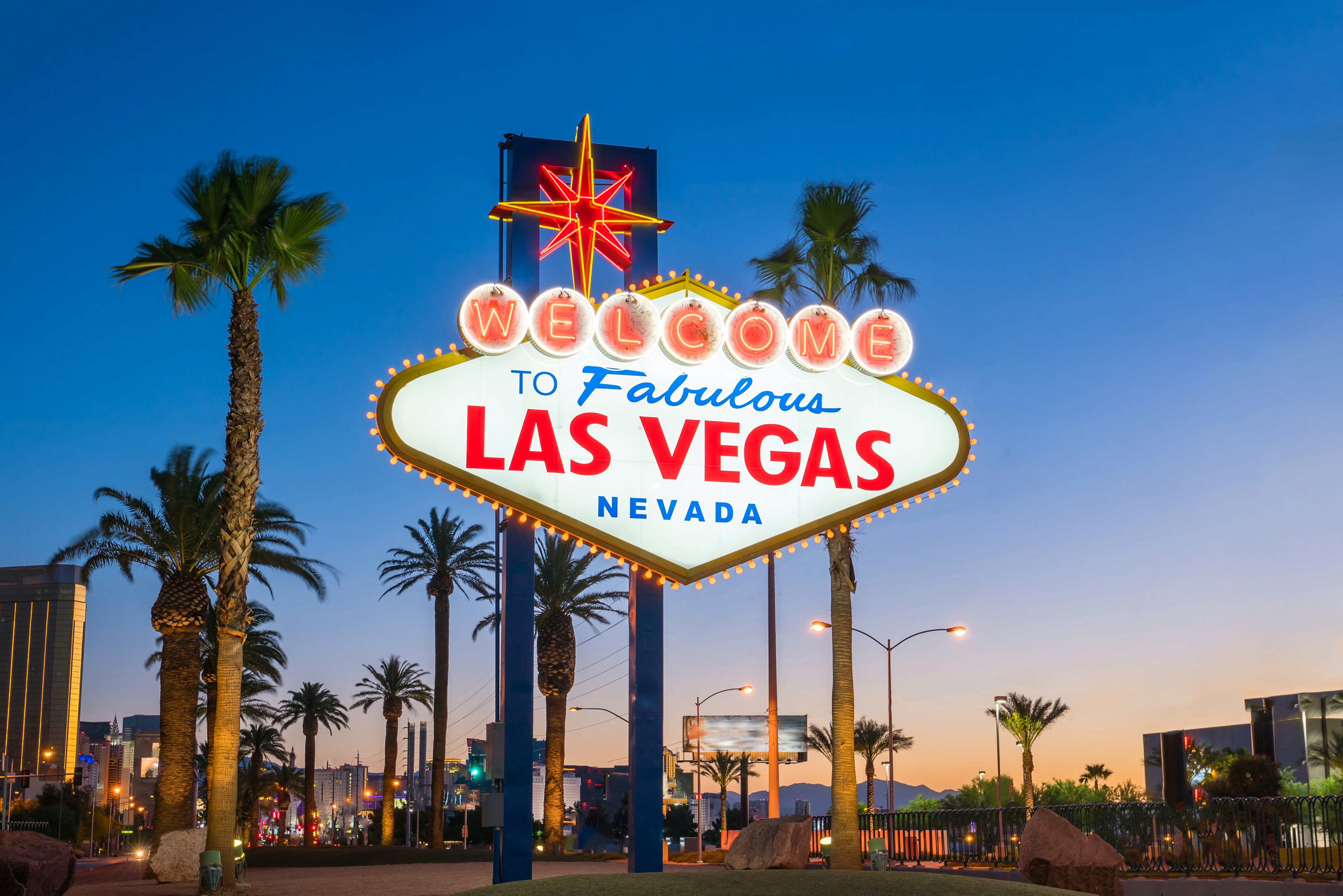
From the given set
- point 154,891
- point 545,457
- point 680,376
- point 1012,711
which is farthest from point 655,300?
point 1012,711

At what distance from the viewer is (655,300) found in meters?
18.1

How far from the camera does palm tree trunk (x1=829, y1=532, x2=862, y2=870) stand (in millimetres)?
22828

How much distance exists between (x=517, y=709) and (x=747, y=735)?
225 feet

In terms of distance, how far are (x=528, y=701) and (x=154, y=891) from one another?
15.4 metres

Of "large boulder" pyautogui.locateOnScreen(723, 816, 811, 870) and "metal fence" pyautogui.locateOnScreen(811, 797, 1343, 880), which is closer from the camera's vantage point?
"metal fence" pyautogui.locateOnScreen(811, 797, 1343, 880)

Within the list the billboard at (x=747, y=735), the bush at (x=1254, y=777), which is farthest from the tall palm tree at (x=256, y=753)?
the bush at (x=1254, y=777)

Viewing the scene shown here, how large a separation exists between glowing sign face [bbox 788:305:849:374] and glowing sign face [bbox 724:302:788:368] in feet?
0.64

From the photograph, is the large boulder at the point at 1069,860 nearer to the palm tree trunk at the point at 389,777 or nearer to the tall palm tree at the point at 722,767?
the palm tree trunk at the point at 389,777

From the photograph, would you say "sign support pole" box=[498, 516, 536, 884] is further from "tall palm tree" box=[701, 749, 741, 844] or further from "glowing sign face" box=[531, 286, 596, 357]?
"tall palm tree" box=[701, 749, 741, 844]

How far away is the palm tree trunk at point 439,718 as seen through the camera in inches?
1884

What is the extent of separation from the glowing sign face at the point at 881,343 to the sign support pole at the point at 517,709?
5693mm

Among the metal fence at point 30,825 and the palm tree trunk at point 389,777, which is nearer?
the palm tree trunk at point 389,777

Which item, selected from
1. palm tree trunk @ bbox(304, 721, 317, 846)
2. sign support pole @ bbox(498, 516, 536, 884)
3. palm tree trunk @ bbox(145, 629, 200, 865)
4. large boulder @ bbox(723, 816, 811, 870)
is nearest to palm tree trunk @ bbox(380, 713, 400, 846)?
palm tree trunk @ bbox(304, 721, 317, 846)

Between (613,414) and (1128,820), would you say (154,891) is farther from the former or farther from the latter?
(1128,820)
